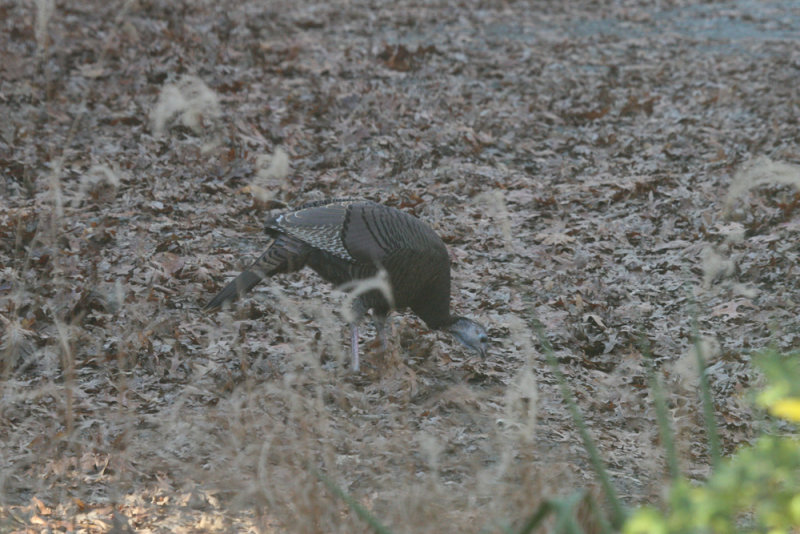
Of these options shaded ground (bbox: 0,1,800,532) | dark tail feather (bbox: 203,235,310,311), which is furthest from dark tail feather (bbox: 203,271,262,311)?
shaded ground (bbox: 0,1,800,532)

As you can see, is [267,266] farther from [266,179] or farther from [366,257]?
[266,179]

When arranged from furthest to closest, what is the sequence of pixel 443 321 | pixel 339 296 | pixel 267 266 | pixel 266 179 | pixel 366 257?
pixel 266 179 < pixel 339 296 < pixel 443 321 < pixel 267 266 < pixel 366 257

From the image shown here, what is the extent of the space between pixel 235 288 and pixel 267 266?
0.25 metres

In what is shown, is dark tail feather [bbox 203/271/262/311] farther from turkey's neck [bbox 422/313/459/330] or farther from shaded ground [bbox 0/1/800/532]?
turkey's neck [bbox 422/313/459/330]

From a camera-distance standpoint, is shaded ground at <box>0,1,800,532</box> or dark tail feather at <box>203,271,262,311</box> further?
dark tail feather at <box>203,271,262,311</box>

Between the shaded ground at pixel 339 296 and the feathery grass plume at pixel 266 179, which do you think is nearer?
→ the shaded ground at pixel 339 296

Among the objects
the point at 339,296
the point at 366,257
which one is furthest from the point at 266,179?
the point at 366,257

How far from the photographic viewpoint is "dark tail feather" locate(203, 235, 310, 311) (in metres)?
5.57

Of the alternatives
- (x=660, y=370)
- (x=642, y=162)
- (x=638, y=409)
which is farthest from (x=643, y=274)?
(x=642, y=162)

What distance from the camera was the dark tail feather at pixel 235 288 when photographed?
5566mm

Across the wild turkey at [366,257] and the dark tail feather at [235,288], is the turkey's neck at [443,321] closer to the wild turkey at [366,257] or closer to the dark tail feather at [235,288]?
the wild turkey at [366,257]

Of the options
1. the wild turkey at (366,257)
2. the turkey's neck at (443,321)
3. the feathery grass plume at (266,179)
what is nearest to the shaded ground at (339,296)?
the feathery grass plume at (266,179)

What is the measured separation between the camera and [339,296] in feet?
22.7

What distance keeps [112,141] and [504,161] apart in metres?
4.42
